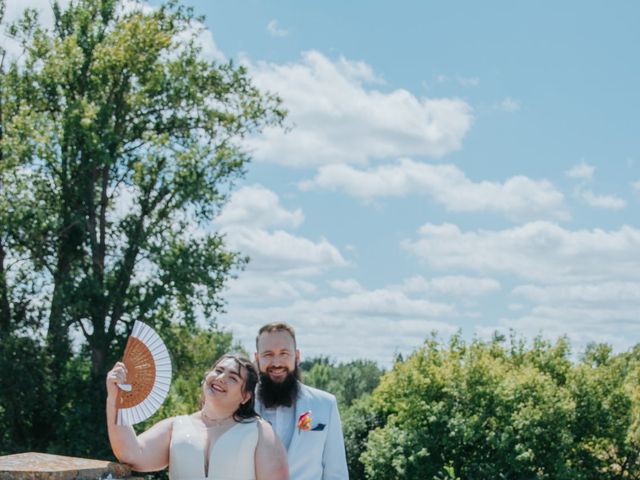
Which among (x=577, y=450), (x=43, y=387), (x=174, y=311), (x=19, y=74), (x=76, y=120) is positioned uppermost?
(x=19, y=74)

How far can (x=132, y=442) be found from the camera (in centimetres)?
369

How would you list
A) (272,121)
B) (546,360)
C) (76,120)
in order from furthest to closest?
(546,360)
(272,121)
(76,120)

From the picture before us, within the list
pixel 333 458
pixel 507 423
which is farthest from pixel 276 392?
pixel 507 423

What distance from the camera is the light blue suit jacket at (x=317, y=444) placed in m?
4.48

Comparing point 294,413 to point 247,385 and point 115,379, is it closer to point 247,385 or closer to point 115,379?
point 247,385

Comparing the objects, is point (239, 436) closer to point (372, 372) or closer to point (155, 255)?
point (155, 255)

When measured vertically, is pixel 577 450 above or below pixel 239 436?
below

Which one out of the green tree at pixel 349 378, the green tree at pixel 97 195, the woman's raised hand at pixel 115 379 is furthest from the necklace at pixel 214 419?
the green tree at pixel 349 378

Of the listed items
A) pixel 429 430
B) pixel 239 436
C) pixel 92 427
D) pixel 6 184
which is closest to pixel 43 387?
pixel 92 427

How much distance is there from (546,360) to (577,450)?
352 cm

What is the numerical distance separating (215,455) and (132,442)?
1.13ft

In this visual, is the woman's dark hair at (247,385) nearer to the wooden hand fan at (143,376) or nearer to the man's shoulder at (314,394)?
the wooden hand fan at (143,376)

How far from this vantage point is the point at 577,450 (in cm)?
2727

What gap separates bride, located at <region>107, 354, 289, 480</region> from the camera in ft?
12.2
